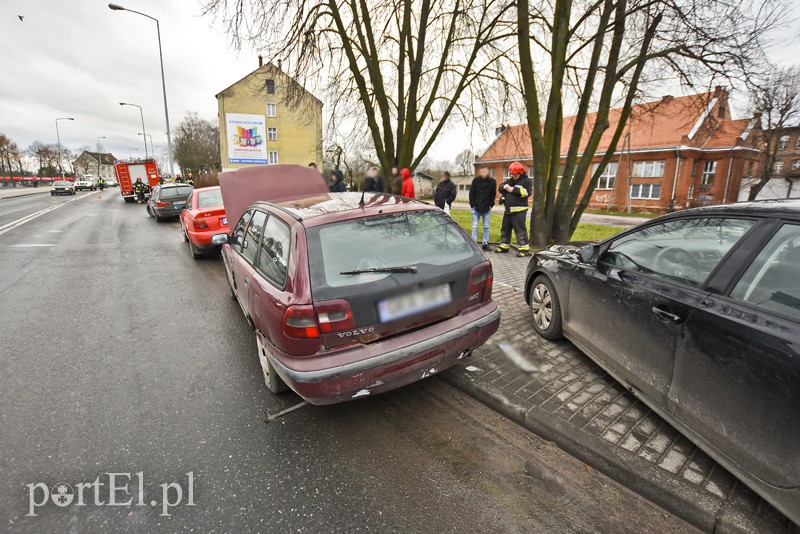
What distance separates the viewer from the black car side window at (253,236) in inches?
140

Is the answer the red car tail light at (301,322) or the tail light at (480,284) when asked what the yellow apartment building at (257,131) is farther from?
the red car tail light at (301,322)

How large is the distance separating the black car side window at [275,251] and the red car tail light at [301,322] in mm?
289

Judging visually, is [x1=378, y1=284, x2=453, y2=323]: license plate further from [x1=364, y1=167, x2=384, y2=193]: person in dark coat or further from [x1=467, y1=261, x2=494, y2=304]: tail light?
[x1=364, y1=167, x2=384, y2=193]: person in dark coat

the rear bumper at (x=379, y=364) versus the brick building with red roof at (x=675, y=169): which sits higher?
the brick building with red roof at (x=675, y=169)

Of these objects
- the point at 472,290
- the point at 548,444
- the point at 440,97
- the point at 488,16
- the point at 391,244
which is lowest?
the point at 548,444

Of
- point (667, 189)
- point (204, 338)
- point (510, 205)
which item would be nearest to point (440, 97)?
point (510, 205)

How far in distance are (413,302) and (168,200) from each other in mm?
15199

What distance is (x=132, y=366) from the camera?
12.0 ft

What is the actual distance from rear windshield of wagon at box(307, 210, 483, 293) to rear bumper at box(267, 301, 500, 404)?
42 centimetres

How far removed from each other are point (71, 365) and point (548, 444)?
4244 mm

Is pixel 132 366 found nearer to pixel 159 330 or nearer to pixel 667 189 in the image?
pixel 159 330

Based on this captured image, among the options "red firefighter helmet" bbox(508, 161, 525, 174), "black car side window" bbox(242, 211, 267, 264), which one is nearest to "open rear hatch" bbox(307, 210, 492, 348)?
"black car side window" bbox(242, 211, 267, 264)

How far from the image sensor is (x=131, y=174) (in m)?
28.1

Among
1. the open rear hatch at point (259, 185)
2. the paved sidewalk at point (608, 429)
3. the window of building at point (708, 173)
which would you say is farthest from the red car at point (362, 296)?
the window of building at point (708, 173)
